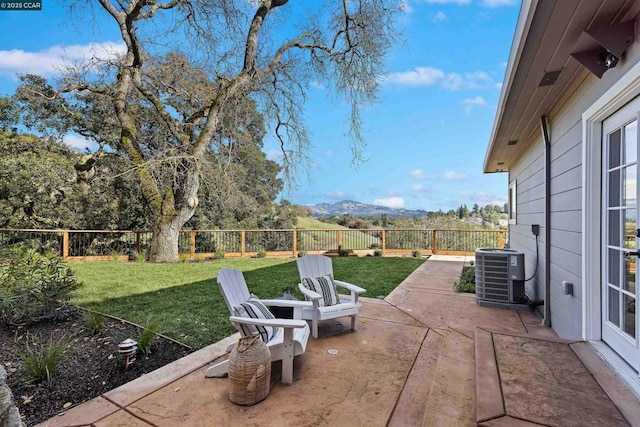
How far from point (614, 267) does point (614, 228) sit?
0.27 metres

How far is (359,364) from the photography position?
2732mm

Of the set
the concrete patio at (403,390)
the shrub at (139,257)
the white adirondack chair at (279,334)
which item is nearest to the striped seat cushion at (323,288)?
the concrete patio at (403,390)

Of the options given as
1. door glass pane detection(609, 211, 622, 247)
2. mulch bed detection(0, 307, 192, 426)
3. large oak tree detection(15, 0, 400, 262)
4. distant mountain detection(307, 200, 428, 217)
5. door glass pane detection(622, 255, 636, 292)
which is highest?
large oak tree detection(15, 0, 400, 262)

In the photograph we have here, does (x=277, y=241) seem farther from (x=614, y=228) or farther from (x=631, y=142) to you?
(x=631, y=142)

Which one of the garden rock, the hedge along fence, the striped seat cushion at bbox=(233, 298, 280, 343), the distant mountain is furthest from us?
the distant mountain

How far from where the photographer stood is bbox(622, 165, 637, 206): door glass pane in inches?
76.2

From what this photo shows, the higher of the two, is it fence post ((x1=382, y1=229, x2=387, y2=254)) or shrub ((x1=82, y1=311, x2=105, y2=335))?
fence post ((x1=382, y1=229, x2=387, y2=254))

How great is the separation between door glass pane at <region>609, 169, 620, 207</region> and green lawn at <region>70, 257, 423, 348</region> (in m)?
3.48

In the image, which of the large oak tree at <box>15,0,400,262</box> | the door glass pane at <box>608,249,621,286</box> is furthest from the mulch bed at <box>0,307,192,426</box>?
the large oak tree at <box>15,0,400,262</box>

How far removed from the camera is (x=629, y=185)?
78.8 inches

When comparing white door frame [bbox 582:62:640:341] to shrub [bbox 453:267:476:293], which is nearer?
white door frame [bbox 582:62:640:341]

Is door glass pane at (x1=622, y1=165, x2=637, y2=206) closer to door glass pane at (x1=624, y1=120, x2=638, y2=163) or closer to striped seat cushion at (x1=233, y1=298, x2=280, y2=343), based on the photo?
door glass pane at (x1=624, y1=120, x2=638, y2=163)

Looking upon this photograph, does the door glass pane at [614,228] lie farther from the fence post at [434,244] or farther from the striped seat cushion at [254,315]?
the fence post at [434,244]

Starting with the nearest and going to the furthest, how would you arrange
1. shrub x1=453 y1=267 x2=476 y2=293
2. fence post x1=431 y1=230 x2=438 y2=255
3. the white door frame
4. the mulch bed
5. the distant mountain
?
the mulch bed < the white door frame < shrub x1=453 y1=267 x2=476 y2=293 < fence post x1=431 y1=230 x2=438 y2=255 < the distant mountain
